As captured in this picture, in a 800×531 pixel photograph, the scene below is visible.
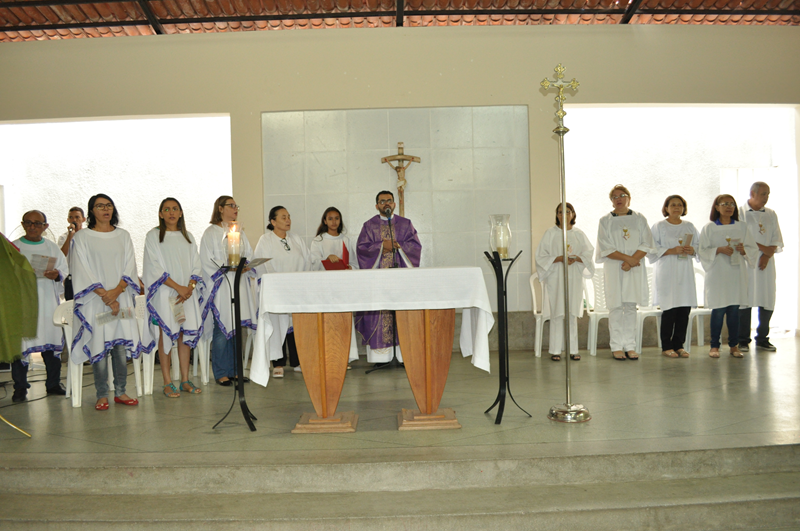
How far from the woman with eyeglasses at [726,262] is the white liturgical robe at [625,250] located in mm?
661

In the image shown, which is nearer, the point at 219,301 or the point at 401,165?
the point at 219,301

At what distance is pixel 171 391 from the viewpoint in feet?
16.9

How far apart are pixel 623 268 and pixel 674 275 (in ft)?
1.85

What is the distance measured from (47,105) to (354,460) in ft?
19.8

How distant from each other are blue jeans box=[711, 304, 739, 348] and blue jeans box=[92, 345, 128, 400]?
563 cm

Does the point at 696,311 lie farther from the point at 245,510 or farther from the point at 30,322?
the point at 30,322

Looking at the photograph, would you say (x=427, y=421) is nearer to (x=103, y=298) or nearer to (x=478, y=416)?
(x=478, y=416)

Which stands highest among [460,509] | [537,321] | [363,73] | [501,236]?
[363,73]

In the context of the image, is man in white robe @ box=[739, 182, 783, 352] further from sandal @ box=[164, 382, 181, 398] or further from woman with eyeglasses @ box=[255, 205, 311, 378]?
sandal @ box=[164, 382, 181, 398]

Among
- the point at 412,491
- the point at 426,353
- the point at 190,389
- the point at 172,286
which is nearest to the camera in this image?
the point at 412,491

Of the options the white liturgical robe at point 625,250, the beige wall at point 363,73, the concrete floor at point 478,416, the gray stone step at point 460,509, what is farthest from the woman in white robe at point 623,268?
the gray stone step at point 460,509

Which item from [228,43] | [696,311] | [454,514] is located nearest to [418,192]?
[228,43]

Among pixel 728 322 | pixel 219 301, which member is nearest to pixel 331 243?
pixel 219 301

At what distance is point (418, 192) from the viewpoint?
7.30 meters
